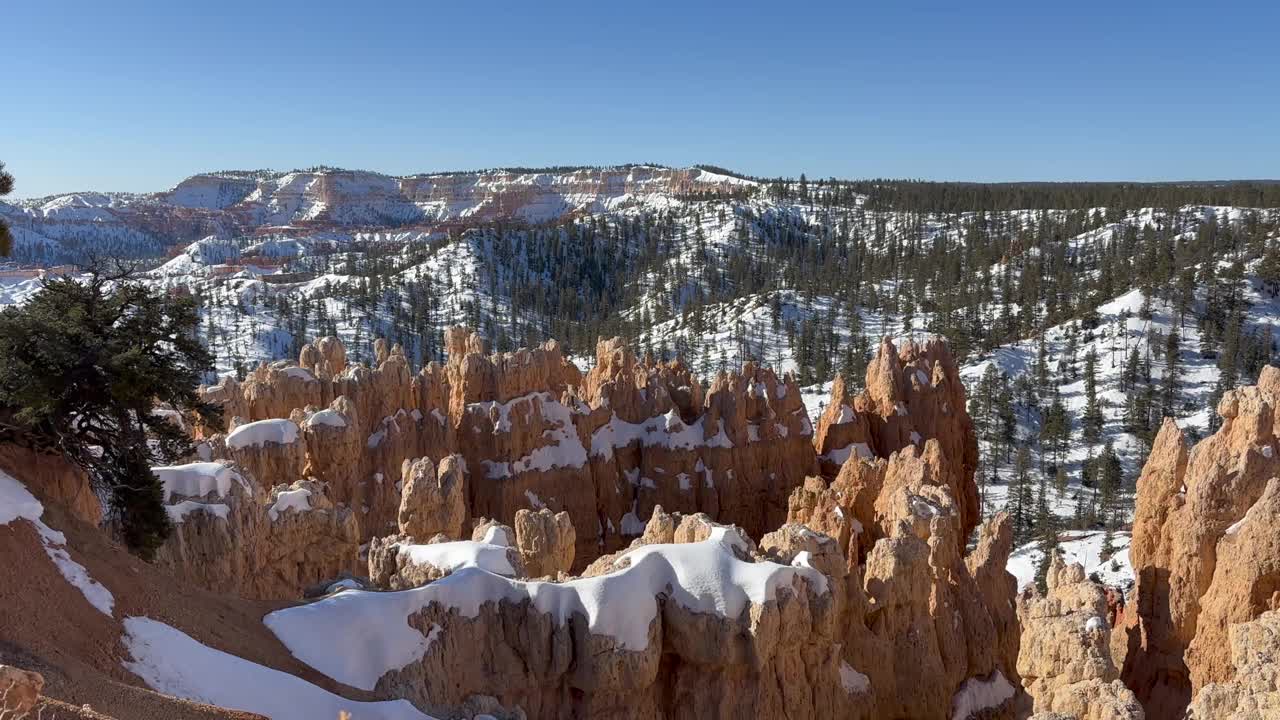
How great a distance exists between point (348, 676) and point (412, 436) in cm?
1793

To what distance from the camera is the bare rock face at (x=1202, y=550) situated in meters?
16.8

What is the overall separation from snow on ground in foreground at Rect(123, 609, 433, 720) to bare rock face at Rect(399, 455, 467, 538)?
994cm

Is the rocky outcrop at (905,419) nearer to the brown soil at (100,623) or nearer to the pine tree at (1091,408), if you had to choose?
the brown soil at (100,623)

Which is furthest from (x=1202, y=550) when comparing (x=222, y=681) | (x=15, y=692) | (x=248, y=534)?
(x=248, y=534)

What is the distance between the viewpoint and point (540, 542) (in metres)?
19.4

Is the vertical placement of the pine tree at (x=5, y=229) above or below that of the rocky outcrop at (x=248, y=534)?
above

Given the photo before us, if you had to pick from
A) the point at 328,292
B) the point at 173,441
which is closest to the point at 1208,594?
the point at 173,441

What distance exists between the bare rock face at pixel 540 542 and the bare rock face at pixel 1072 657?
1025 cm

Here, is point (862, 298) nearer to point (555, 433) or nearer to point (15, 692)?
point (555, 433)

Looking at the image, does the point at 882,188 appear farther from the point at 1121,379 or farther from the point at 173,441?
the point at 173,441

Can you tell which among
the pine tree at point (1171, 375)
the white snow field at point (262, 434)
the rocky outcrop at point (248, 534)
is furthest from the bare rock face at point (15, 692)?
the pine tree at point (1171, 375)

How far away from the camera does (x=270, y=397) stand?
1192 inches

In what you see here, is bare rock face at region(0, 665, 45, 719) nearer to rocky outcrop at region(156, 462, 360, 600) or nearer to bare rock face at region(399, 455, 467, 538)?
rocky outcrop at region(156, 462, 360, 600)

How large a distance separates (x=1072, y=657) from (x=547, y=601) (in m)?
9.30
